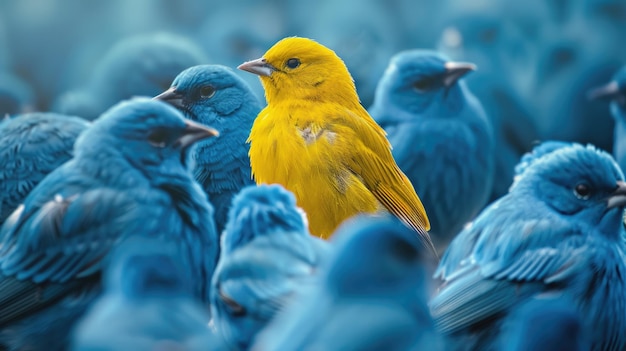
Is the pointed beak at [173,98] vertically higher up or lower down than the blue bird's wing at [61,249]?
higher up

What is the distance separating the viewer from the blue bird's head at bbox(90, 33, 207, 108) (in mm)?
3979

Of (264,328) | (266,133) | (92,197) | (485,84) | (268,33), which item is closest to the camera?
(264,328)

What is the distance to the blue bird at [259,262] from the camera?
4.83 ft

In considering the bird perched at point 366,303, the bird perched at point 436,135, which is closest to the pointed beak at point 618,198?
the bird perched at point 366,303

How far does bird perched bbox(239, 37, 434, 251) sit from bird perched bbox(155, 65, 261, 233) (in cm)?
5

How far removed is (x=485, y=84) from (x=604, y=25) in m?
0.79

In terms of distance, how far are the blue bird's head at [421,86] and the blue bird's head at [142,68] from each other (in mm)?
826

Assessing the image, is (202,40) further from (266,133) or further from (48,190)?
(48,190)

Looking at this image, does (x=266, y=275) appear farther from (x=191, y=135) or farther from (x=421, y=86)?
(x=421, y=86)

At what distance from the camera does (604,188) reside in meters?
1.84

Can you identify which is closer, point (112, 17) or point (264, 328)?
point (264, 328)

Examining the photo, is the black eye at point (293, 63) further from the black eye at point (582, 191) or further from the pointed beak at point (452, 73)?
the pointed beak at point (452, 73)

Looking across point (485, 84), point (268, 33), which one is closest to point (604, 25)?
point (485, 84)

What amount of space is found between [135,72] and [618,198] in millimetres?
2785
